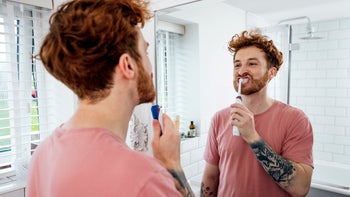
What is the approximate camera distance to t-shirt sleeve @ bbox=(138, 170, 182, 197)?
1.34 feet

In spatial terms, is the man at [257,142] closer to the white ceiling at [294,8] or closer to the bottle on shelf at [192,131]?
the bottle on shelf at [192,131]

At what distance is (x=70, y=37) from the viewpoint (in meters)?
0.46

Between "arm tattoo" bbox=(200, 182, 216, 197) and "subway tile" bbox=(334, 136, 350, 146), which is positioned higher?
"subway tile" bbox=(334, 136, 350, 146)

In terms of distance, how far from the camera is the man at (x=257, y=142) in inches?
32.0

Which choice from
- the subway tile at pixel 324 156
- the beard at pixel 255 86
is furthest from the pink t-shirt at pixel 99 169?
the subway tile at pixel 324 156

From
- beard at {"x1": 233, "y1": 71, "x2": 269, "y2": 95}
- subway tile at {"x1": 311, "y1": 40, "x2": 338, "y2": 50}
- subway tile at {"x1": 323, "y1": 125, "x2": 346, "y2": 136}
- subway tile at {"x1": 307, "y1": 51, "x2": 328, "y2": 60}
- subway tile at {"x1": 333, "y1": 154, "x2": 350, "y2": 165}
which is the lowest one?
subway tile at {"x1": 333, "y1": 154, "x2": 350, "y2": 165}

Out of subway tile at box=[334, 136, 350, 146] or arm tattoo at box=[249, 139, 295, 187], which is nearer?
arm tattoo at box=[249, 139, 295, 187]

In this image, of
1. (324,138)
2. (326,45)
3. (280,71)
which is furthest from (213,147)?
(326,45)

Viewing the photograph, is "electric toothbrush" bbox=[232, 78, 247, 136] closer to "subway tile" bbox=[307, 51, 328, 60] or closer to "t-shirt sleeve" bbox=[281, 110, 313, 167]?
"t-shirt sleeve" bbox=[281, 110, 313, 167]

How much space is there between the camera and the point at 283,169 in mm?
795

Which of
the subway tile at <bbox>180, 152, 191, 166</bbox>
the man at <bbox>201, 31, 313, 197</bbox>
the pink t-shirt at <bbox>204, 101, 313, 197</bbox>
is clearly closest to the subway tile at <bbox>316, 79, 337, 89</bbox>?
the man at <bbox>201, 31, 313, 197</bbox>

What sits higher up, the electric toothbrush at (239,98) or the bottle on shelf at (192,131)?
the electric toothbrush at (239,98)

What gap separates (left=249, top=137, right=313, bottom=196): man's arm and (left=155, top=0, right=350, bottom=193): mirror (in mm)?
450

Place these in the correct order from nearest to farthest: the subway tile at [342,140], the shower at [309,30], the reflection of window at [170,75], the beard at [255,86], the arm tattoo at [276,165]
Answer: the arm tattoo at [276,165] < the beard at [255,86] < the reflection of window at [170,75] < the shower at [309,30] < the subway tile at [342,140]
